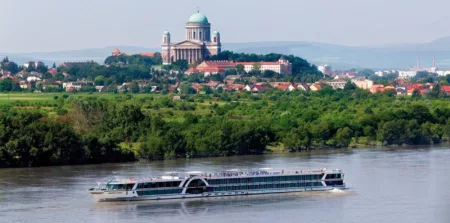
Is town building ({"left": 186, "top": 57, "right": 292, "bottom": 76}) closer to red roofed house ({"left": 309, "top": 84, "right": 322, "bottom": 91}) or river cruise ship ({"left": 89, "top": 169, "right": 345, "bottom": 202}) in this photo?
red roofed house ({"left": 309, "top": 84, "right": 322, "bottom": 91})

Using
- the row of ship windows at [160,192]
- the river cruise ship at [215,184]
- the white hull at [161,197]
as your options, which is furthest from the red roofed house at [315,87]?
the row of ship windows at [160,192]

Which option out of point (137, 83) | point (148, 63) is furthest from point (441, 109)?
point (148, 63)

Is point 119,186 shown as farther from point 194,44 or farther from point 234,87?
point 194,44

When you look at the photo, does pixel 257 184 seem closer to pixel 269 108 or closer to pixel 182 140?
pixel 182 140

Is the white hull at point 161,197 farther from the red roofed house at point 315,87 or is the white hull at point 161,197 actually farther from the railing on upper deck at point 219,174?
the red roofed house at point 315,87

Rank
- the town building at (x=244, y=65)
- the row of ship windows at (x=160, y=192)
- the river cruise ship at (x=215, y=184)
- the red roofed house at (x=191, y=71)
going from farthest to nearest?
1. the town building at (x=244, y=65)
2. the red roofed house at (x=191, y=71)
3. the row of ship windows at (x=160, y=192)
4. the river cruise ship at (x=215, y=184)

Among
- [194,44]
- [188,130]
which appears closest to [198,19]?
[194,44]
